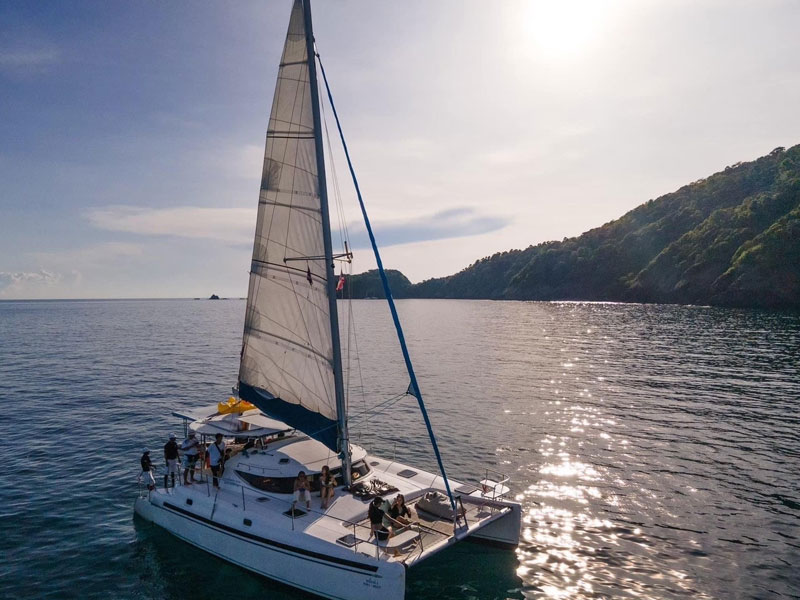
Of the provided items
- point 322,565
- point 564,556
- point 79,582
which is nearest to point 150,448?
point 79,582

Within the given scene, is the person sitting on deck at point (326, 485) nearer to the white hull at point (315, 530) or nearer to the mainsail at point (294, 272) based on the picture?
the white hull at point (315, 530)

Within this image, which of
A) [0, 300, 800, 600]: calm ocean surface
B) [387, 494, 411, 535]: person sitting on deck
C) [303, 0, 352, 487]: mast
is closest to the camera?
[387, 494, 411, 535]: person sitting on deck

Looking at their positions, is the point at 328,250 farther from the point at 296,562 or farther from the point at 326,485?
the point at 296,562

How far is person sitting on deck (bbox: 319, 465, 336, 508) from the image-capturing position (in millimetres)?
16119

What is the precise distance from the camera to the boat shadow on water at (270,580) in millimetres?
15211

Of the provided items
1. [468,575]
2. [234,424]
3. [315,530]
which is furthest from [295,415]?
[468,575]

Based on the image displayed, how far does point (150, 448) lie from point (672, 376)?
43.8 metres

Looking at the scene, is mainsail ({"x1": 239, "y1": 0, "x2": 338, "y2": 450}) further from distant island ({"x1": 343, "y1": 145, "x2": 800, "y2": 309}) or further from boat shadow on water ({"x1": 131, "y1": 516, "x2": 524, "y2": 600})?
distant island ({"x1": 343, "y1": 145, "x2": 800, "y2": 309})

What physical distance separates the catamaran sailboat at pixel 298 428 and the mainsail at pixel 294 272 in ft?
0.14

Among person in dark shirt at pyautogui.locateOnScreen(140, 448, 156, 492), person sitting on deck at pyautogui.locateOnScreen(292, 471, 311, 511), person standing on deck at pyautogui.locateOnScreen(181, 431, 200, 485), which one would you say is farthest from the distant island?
person sitting on deck at pyautogui.locateOnScreen(292, 471, 311, 511)

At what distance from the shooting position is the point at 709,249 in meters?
124

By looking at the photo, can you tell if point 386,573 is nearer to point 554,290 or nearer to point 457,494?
point 457,494

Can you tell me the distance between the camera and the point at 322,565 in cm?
1380

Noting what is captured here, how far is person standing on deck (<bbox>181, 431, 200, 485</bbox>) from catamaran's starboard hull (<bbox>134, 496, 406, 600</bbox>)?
1.30 m
